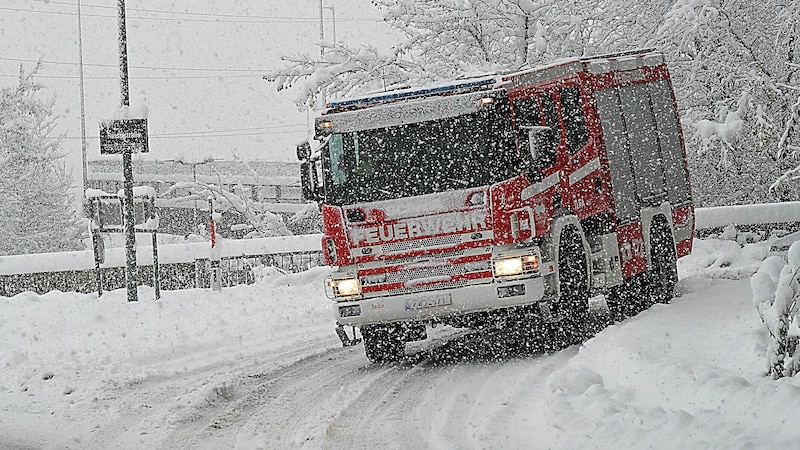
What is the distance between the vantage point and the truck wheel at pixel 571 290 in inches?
433

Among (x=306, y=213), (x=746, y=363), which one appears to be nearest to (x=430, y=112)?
(x=746, y=363)

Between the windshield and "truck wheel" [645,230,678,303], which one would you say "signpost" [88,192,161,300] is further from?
"truck wheel" [645,230,678,303]

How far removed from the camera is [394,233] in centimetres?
1048

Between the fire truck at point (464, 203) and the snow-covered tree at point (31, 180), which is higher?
the snow-covered tree at point (31, 180)

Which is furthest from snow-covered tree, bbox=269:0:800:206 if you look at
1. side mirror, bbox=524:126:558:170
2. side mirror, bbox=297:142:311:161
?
side mirror, bbox=297:142:311:161

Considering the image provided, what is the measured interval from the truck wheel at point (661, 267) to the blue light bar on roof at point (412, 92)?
3.91 metres

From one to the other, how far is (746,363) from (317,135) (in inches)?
204

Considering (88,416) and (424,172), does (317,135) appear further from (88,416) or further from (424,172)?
(88,416)

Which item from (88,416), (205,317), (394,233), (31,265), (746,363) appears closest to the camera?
(746,363)

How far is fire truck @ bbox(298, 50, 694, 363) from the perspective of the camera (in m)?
10.2

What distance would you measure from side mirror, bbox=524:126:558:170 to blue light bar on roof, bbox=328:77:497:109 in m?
0.65

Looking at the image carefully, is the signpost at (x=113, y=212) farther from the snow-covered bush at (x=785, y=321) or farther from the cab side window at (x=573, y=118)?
the snow-covered bush at (x=785, y=321)

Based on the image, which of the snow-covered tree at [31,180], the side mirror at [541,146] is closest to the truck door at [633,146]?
the side mirror at [541,146]

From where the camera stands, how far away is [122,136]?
1647cm
